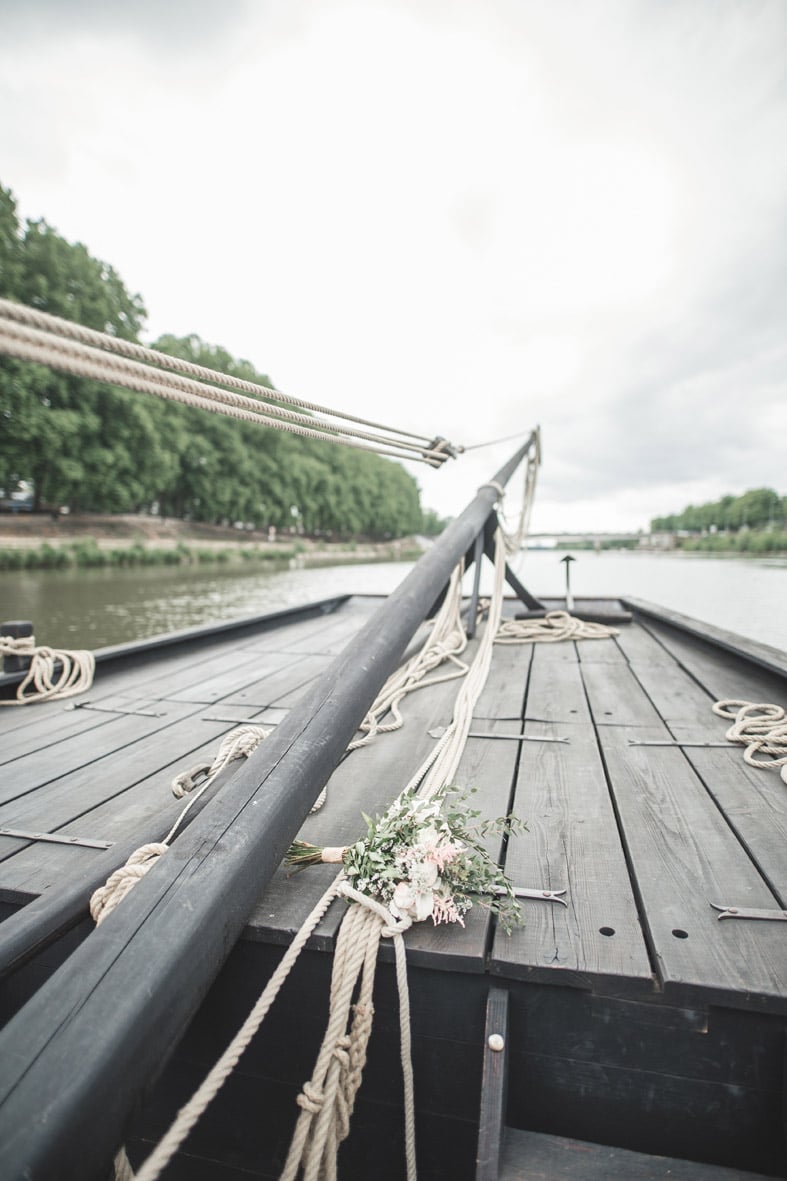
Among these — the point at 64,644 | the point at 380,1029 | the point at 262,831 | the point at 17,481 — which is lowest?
the point at 64,644

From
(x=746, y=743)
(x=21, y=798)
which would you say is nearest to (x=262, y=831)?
(x=21, y=798)

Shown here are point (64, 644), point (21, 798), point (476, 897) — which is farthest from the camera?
point (64, 644)

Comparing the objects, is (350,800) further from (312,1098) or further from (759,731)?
(759,731)

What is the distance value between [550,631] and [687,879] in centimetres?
290

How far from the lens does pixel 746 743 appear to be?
201 cm

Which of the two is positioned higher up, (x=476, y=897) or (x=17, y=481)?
(x=17, y=481)

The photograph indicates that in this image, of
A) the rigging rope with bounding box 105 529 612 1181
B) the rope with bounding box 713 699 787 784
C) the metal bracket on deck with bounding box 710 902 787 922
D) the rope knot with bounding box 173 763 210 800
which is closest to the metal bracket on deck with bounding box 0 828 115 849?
the rope knot with bounding box 173 763 210 800

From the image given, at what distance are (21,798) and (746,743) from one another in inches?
93.6

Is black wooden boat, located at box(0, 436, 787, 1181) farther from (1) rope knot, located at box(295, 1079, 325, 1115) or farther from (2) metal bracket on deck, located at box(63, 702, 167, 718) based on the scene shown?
(2) metal bracket on deck, located at box(63, 702, 167, 718)

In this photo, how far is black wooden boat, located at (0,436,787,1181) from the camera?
781 mm

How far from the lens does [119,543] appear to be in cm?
2412

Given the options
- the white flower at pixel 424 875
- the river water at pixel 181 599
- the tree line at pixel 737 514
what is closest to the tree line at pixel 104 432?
the river water at pixel 181 599

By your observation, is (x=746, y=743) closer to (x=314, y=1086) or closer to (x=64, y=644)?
(x=314, y=1086)

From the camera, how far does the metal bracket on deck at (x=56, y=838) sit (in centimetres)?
144
